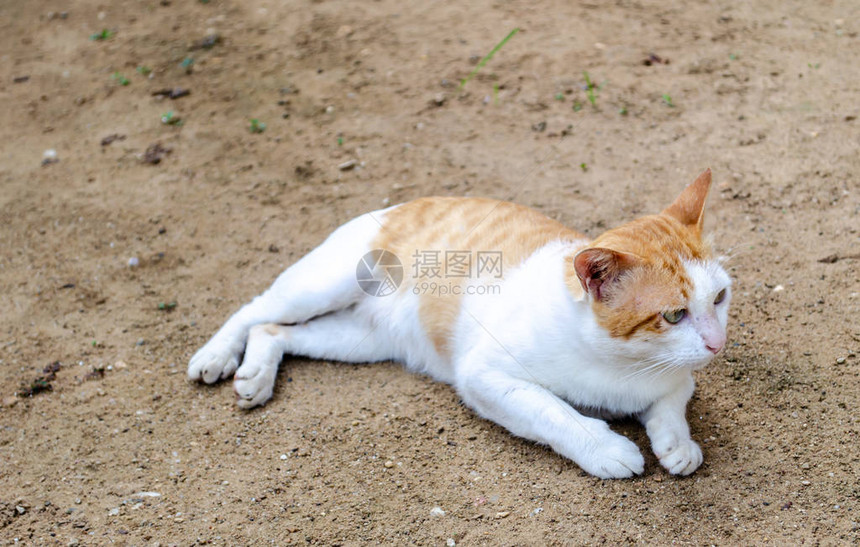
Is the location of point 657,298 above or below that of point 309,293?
above

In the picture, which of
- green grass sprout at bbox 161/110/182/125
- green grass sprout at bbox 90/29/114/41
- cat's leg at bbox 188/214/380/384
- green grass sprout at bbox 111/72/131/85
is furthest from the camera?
green grass sprout at bbox 90/29/114/41

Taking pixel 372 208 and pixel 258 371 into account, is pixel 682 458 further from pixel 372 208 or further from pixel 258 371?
pixel 372 208

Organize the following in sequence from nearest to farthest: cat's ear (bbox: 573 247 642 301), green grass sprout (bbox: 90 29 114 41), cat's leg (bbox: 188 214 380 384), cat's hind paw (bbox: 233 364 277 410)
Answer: cat's ear (bbox: 573 247 642 301) → cat's hind paw (bbox: 233 364 277 410) → cat's leg (bbox: 188 214 380 384) → green grass sprout (bbox: 90 29 114 41)

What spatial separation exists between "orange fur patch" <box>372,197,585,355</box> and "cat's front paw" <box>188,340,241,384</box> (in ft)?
2.63

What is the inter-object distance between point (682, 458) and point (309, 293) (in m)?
1.70

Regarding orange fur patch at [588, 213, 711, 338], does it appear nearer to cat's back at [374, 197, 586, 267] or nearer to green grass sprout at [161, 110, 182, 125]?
cat's back at [374, 197, 586, 267]

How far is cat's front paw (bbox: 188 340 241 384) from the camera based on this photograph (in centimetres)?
328

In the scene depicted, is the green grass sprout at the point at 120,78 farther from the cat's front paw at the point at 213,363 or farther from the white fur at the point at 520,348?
the cat's front paw at the point at 213,363

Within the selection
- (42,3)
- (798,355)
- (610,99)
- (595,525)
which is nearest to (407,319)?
(595,525)

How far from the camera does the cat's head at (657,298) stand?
241 cm

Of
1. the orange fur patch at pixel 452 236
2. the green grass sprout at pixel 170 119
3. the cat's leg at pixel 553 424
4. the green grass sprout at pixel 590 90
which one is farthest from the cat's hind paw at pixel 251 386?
the green grass sprout at pixel 590 90

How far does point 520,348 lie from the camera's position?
2832 millimetres

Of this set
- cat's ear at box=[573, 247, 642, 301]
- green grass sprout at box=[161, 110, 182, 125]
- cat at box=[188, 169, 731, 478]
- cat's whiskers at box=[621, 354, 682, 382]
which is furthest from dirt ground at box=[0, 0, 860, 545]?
cat's ear at box=[573, 247, 642, 301]

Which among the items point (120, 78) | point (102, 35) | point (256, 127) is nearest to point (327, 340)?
point (256, 127)
